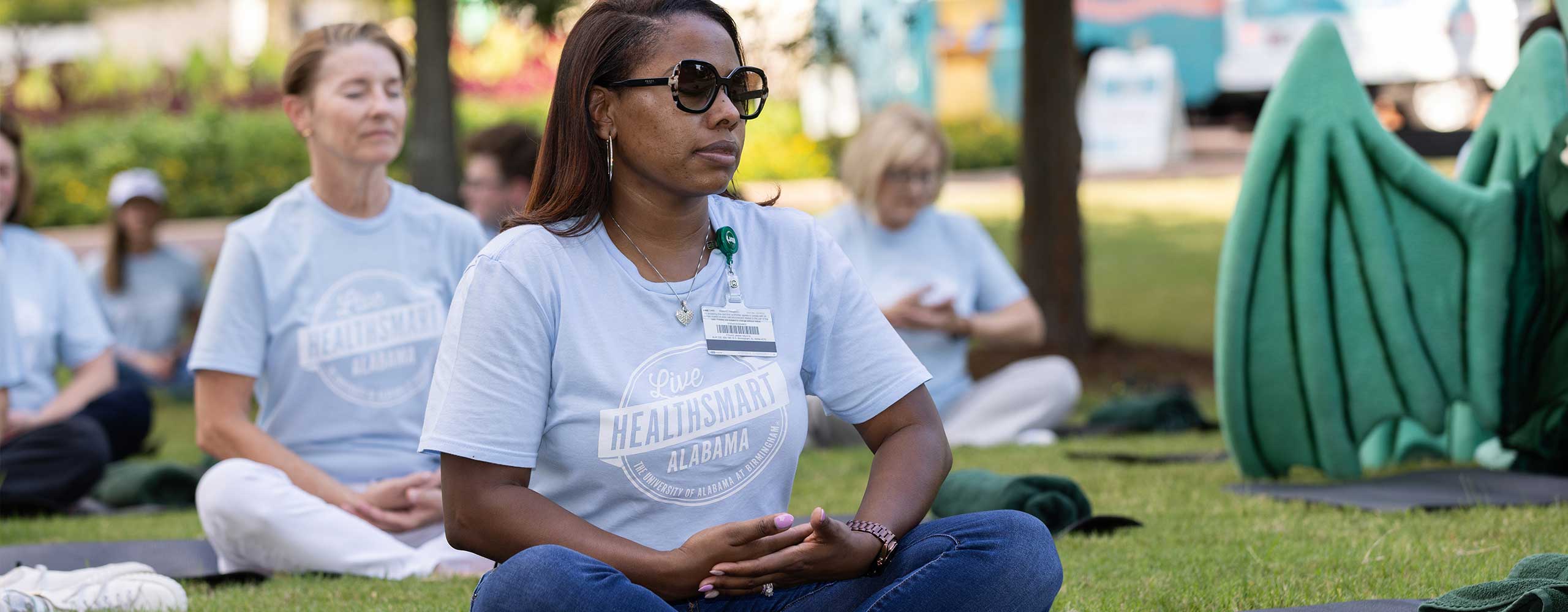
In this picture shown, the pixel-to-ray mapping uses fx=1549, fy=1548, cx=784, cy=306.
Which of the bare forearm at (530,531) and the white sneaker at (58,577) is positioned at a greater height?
the bare forearm at (530,531)

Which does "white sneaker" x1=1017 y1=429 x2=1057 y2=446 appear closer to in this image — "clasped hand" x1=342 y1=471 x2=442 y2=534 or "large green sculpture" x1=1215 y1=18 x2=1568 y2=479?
"large green sculpture" x1=1215 y1=18 x2=1568 y2=479

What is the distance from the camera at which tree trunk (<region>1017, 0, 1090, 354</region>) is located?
902cm

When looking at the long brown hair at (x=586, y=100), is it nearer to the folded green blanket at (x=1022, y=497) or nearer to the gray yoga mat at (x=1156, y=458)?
the folded green blanket at (x=1022, y=497)

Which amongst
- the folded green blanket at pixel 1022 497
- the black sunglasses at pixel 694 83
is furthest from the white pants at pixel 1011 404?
the black sunglasses at pixel 694 83

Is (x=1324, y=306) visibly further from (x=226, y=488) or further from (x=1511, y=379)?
(x=226, y=488)

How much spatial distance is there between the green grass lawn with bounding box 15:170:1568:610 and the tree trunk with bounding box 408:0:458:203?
3191mm

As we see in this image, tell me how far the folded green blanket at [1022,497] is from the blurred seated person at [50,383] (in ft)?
10.7

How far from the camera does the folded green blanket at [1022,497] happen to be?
423 centimetres

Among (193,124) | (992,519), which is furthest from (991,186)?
(992,519)

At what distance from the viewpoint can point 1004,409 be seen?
677cm

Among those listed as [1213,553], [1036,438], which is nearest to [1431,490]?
[1213,553]

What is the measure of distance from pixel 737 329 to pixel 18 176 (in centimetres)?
442

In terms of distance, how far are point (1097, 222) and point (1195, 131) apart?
7.18 metres

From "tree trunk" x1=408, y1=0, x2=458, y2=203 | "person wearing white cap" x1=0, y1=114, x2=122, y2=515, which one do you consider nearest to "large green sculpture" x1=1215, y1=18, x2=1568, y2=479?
"person wearing white cap" x1=0, y1=114, x2=122, y2=515
